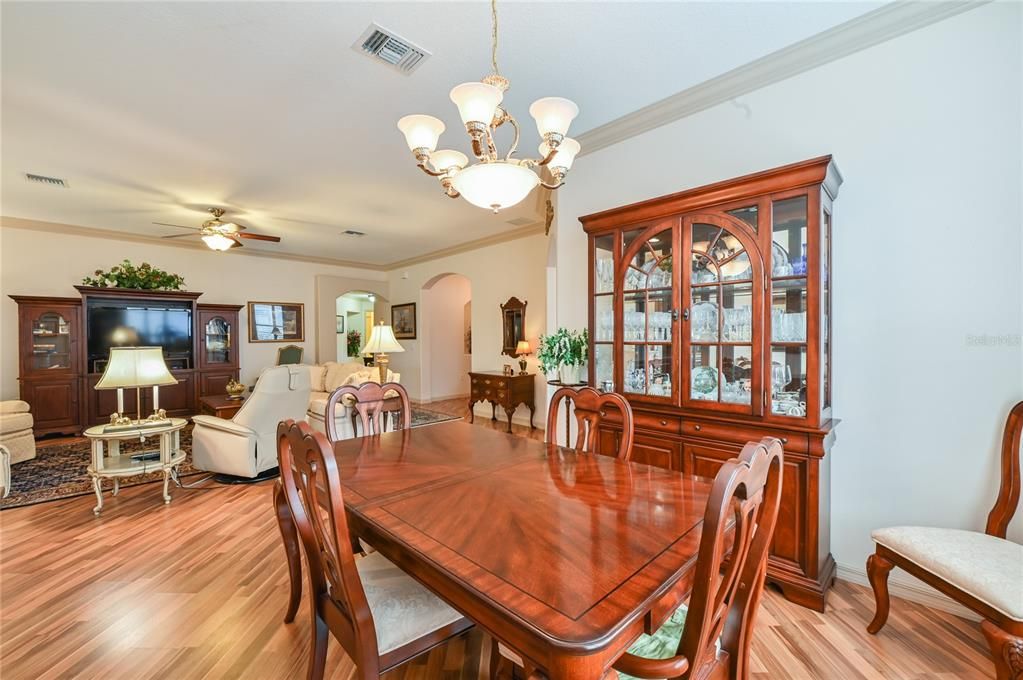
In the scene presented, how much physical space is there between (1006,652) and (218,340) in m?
8.29

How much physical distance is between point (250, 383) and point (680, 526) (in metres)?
7.77

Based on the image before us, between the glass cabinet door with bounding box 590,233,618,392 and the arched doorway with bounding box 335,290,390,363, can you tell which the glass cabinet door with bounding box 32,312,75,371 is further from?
the glass cabinet door with bounding box 590,233,618,392

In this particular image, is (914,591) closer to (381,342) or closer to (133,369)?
(381,342)

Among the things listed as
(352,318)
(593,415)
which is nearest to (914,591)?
(593,415)

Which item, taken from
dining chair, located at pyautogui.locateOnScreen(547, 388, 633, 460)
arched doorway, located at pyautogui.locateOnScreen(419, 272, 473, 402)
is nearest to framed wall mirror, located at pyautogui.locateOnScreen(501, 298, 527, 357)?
arched doorway, located at pyautogui.locateOnScreen(419, 272, 473, 402)

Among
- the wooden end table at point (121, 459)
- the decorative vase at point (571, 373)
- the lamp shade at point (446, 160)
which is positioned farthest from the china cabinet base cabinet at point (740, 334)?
the wooden end table at point (121, 459)

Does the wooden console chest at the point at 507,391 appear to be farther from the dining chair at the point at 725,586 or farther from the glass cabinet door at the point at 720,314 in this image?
the dining chair at the point at 725,586

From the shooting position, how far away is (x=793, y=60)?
2242 millimetres

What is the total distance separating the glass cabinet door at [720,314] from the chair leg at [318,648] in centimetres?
194

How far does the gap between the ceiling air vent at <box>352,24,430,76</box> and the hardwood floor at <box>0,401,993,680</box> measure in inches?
111

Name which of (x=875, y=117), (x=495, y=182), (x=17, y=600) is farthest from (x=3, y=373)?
(x=875, y=117)

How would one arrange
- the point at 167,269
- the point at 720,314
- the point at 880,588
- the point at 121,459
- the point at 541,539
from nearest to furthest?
the point at 541,539 < the point at 880,588 < the point at 720,314 < the point at 121,459 < the point at 167,269

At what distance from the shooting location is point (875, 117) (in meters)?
2.10

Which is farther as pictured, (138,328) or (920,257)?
(138,328)
